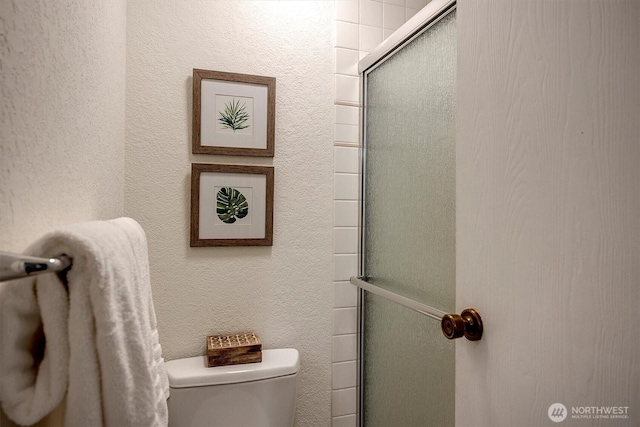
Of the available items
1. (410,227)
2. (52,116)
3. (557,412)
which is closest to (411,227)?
(410,227)

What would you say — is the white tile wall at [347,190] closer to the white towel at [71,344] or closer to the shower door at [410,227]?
the shower door at [410,227]

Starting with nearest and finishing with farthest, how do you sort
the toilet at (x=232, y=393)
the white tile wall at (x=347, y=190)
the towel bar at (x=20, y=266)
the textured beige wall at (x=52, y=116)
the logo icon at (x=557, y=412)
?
the towel bar at (x=20, y=266)
the textured beige wall at (x=52, y=116)
the logo icon at (x=557, y=412)
the toilet at (x=232, y=393)
the white tile wall at (x=347, y=190)

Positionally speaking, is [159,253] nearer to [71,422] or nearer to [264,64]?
[264,64]

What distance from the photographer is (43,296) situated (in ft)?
1.20

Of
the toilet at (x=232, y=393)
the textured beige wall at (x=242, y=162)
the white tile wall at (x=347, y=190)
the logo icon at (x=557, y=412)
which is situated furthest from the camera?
the white tile wall at (x=347, y=190)

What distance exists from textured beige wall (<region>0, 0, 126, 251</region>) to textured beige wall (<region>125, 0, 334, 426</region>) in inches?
12.2

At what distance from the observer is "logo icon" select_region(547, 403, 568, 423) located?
1.70 feet

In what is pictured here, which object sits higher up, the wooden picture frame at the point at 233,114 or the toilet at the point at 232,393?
the wooden picture frame at the point at 233,114

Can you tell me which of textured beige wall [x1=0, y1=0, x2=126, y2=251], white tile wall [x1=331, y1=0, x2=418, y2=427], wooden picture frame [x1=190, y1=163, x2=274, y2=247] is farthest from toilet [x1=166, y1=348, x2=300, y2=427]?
textured beige wall [x1=0, y1=0, x2=126, y2=251]

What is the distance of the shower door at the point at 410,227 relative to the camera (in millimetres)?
892

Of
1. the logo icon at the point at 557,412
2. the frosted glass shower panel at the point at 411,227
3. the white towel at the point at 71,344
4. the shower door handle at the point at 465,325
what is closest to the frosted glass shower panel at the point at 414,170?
the frosted glass shower panel at the point at 411,227

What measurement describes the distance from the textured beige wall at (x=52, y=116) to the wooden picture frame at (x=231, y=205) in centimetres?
36

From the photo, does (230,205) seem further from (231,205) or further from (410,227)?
(410,227)

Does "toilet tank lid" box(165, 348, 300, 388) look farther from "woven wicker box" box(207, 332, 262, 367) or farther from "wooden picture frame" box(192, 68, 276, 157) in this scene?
"wooden picture frame" box(192, 68, 276, 157)
